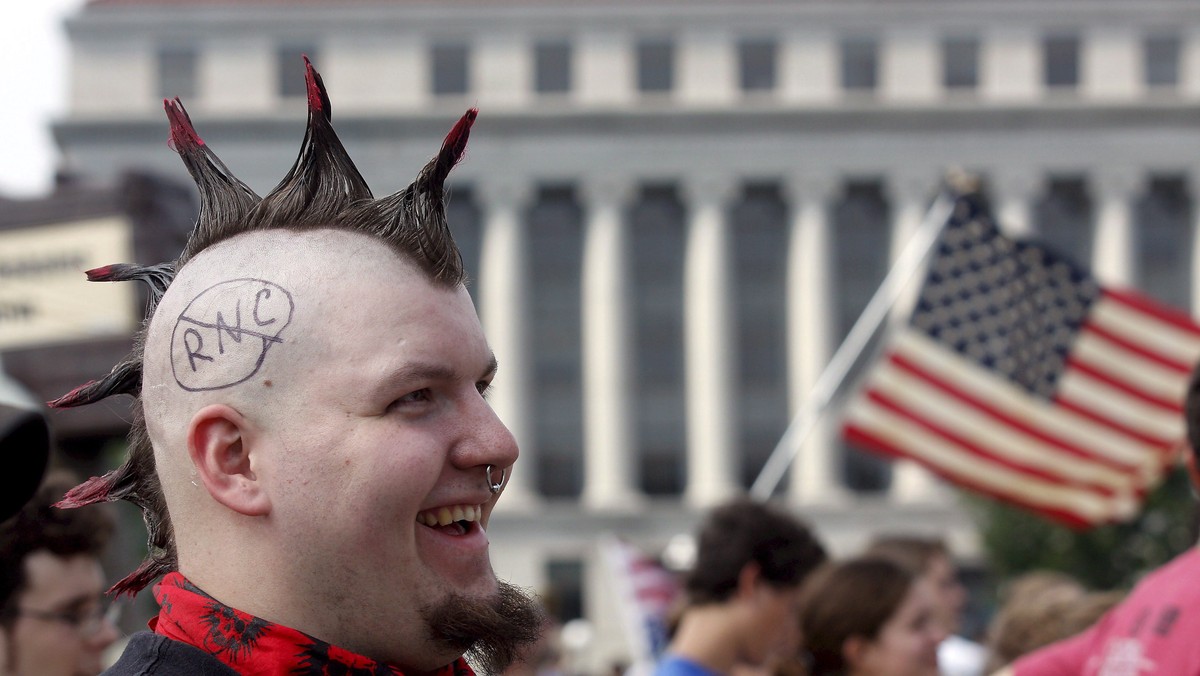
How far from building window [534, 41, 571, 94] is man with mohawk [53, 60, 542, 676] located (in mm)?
55432

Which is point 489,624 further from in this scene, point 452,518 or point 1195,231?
point 1195,231

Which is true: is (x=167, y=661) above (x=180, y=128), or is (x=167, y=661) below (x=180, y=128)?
below

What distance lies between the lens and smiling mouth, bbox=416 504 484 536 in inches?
80.1

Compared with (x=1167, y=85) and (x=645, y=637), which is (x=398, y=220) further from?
(x=1167, y=85)

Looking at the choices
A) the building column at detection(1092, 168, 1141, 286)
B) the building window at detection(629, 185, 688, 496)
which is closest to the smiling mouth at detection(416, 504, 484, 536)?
the building window at detection(629, 185, 688, 496)

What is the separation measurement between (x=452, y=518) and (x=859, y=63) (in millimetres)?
56354

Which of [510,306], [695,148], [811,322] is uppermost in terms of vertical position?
[695,148]

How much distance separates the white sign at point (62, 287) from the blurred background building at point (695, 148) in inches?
1817

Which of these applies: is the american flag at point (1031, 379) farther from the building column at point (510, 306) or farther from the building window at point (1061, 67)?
the building window at point (1061, 67)

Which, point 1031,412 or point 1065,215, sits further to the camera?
point 1065,215

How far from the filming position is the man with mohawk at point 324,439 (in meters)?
1.98

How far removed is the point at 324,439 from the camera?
1.99 meters

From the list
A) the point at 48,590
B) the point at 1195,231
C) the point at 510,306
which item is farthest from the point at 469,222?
the point at 48,590

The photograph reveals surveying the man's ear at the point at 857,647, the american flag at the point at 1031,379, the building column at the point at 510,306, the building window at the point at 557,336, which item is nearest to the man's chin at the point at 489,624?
the man's ear at the point at 857,647
